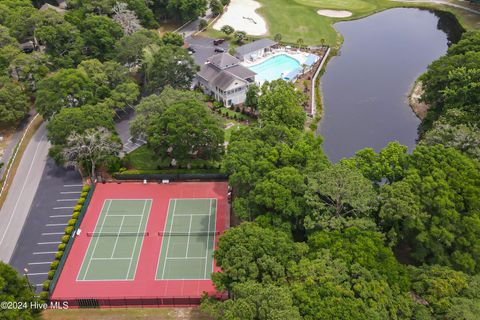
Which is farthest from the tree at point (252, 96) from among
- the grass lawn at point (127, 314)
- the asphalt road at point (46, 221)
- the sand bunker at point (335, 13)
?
the sand bunker at point (335, 13)

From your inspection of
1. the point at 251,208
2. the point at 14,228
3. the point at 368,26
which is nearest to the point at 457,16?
the point at 368,26

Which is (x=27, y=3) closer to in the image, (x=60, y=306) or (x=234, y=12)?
(x=234, y=12)

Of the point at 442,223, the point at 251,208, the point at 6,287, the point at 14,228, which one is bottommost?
the point at 14,228

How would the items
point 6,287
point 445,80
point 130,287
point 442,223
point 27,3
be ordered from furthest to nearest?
point 27,3
point 445,80
point 130,287
point 442,223
point 6,287

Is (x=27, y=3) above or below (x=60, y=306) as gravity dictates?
above

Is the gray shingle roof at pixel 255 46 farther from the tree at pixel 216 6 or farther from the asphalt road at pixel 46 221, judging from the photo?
the asphalt road at pixel 46 221

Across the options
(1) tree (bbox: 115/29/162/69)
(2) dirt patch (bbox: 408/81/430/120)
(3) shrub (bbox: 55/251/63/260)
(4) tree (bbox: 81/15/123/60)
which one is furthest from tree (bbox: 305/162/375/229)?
(4) tree (bbox: 81/15/123/60)
